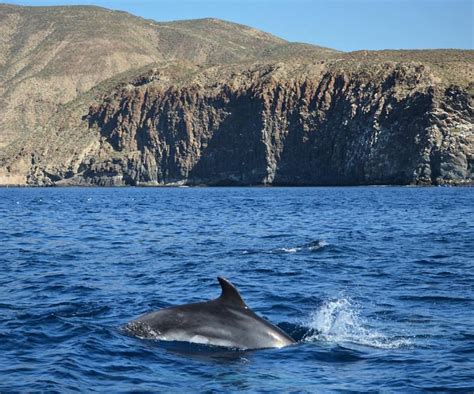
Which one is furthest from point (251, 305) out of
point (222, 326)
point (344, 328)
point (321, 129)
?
point (321, 129)

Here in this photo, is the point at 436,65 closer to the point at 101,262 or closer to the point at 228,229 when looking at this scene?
the point at 228,229

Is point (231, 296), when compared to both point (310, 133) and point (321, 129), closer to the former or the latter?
point (321, 129)

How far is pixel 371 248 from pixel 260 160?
479 ft

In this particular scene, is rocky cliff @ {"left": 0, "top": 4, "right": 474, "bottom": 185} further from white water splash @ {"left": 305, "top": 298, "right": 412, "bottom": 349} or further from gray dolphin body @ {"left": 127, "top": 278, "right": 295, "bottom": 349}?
gray dolphin body @ {"left": 127, "top": 278, "right": 295, "bottom": 349}

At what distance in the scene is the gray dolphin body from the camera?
15891mm

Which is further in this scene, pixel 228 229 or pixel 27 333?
pixel 228 229

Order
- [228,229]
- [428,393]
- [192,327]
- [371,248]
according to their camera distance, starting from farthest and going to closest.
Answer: [228,229]
[371,248]
[192,327]
[428,393]

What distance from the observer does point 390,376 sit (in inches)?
569

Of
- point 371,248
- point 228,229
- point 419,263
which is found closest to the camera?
point 419,263

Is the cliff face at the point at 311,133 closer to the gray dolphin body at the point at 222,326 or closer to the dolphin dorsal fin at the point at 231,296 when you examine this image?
the gray dolphin body at the point at 222,326

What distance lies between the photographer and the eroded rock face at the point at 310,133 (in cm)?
15475

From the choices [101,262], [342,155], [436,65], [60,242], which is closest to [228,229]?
[60,242]

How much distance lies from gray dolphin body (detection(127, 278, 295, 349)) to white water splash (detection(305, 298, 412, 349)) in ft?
5.78

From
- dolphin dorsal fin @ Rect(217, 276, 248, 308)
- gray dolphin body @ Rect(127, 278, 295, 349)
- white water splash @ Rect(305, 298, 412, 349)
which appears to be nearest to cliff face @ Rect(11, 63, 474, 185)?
white water splash @ Rect(305, 298, 412, 349)
